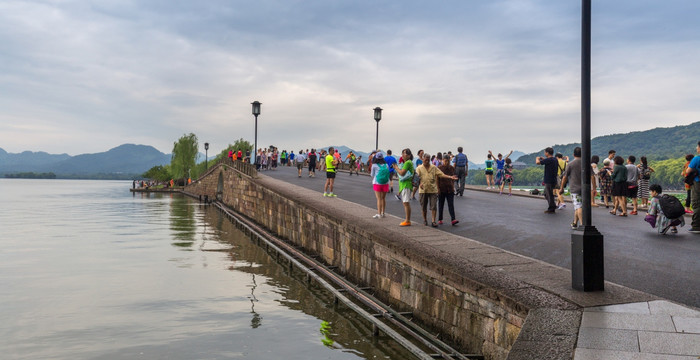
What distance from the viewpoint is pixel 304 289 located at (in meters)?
13.7

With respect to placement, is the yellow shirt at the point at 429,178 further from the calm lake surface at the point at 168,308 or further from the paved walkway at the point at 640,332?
the paved walkway at the point at 640,332

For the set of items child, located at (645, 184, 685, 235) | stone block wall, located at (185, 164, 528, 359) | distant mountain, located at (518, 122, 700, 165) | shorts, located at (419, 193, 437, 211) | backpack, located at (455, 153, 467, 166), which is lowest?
stone block wall, located at (185, 164, 528, 359)

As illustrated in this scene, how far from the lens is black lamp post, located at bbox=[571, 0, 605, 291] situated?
6.16 meters

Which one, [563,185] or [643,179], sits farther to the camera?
[643,179]

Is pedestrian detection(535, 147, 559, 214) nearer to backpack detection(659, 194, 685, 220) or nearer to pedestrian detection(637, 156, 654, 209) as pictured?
pedestrian detection(637, 156, 654, 209)

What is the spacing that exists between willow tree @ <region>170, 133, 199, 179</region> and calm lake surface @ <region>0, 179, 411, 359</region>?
76.3 meters

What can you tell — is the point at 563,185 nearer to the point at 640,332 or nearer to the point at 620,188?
the point at 620,188

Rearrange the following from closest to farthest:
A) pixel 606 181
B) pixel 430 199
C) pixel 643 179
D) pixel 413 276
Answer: pixel 413 276 < pixel 430 199 < pixel 643 179 < pixel 606 181

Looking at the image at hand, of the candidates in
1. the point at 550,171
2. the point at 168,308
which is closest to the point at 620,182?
the point at 550,171

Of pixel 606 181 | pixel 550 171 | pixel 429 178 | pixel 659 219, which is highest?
pixel 550 171

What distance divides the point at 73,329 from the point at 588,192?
9.30 m

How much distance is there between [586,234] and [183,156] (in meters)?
98.2

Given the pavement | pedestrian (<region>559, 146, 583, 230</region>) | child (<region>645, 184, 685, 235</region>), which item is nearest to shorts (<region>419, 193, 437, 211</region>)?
the pavement

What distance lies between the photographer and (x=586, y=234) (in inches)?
245
